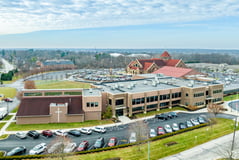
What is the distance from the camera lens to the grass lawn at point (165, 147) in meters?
36.9

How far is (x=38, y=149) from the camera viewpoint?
39.0 m

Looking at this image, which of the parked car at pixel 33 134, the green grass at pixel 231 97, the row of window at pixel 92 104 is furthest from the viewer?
the green grass at pixel 231 97

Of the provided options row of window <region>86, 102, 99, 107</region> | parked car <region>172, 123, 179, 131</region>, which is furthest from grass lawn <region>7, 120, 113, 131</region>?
parked car <region>172, 123, 179, 131</region>

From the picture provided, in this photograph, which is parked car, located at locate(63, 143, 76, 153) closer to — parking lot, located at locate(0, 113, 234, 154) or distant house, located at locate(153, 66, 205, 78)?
parking lot, located at locate(0, 113, 234, 154)

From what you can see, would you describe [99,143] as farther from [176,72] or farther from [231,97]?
[176,72]

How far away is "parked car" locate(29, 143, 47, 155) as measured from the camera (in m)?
38.2

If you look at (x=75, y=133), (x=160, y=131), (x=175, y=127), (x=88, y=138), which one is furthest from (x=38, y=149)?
(x=175, y=127)

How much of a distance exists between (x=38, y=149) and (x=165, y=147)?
861 inches

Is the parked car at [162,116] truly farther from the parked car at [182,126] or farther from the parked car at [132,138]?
the parked car at [132,138]

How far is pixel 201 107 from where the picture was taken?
6862cm

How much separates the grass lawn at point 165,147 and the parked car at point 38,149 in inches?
236

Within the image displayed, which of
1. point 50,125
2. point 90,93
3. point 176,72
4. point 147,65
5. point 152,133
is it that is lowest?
point 50,125

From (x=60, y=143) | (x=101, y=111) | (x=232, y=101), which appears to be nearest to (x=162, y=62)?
(x=232, y=101)

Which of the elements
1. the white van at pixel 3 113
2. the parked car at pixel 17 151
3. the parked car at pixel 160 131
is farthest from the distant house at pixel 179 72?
the parked car at pixel 17 151
